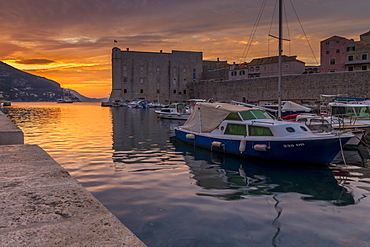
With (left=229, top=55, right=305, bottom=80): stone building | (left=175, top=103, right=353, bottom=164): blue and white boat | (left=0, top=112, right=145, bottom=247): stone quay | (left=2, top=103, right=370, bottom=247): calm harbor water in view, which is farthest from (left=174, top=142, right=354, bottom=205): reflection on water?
(left=229, top=55, right=305, bottom=80): stone building

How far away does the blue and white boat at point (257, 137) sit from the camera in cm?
1073

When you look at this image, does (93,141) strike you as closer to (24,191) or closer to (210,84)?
(24,191)

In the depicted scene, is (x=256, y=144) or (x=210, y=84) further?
(x=210, y=84)

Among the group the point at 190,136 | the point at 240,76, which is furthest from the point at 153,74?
the point at 190,136

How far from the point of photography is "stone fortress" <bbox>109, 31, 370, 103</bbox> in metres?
51.4

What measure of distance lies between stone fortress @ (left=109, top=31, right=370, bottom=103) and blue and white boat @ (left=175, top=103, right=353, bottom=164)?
38552mm

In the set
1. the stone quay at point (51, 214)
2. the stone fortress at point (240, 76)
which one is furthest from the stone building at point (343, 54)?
the stone quay at point (51, 214)

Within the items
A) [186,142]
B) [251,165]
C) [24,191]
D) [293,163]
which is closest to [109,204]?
[24,191]

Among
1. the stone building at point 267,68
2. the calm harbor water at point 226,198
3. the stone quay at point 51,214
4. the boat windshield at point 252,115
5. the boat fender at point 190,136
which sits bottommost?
the calm harbor water at point 226,198

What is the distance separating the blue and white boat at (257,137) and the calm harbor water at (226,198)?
45cm

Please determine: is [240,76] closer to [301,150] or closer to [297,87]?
[297,87]

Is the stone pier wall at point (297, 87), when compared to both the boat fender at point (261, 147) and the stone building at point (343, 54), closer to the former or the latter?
the stone building at point (343, 54)

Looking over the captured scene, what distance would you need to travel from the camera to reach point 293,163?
11.2 metres

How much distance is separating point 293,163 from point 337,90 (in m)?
44.3
